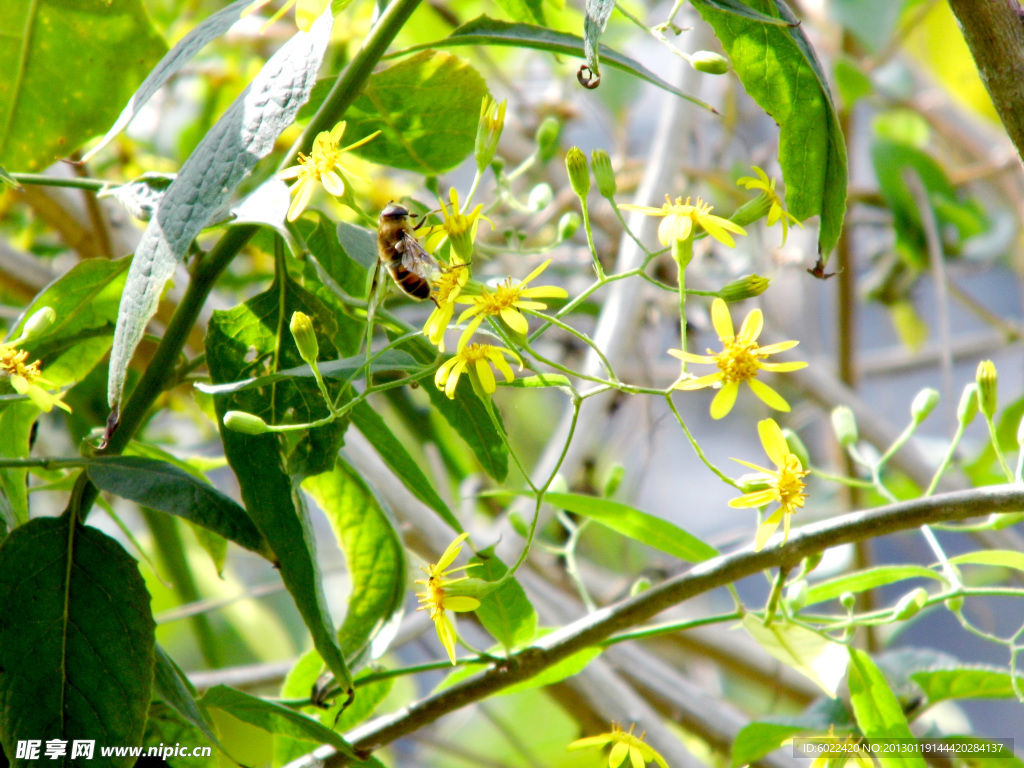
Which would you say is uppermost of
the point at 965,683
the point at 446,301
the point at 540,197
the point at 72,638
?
the point at 540,197

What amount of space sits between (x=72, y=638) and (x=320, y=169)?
0.66ft

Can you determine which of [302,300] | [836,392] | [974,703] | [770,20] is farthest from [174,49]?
[974,703]

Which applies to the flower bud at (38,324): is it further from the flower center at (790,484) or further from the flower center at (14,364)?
the flower center at (790,484)

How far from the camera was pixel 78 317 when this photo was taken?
408mm

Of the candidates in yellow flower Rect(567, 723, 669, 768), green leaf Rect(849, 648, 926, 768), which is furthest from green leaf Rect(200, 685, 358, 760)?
green leaf Rect(849, 648, 926, 768)

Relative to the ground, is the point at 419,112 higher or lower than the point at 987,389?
higher

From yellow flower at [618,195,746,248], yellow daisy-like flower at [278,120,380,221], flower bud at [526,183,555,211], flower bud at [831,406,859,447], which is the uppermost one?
flower bud at [526,183,555,211]

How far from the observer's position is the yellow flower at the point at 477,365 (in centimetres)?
31

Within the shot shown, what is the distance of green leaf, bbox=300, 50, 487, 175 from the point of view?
395 mm

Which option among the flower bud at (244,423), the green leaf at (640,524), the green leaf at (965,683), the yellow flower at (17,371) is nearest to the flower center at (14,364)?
the yellow flower at (17,371)

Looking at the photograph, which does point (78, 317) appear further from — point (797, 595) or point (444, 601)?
point (797, 595)

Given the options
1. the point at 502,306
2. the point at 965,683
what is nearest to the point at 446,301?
the point at 502,306

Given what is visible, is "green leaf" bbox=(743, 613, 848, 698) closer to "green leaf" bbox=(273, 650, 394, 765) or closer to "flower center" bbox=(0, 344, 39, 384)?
"green leaf" bbox=(273, 650, 394, 765)

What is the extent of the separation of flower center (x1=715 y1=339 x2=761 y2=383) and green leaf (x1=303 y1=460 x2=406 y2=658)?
19cm
